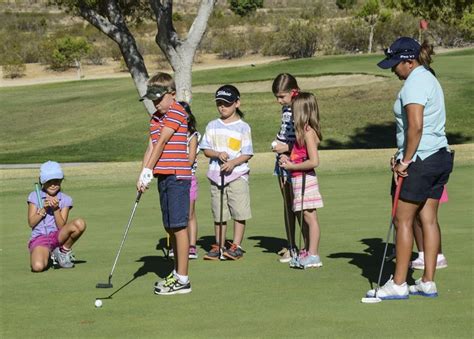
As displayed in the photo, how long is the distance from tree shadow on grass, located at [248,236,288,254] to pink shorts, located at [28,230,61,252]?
79.2 inches

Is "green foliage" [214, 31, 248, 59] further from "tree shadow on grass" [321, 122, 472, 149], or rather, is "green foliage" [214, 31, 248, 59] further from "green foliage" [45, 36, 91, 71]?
"tree shadow on grass" [321, 122, 472, 149]

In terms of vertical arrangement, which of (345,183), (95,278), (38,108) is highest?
(95,278)

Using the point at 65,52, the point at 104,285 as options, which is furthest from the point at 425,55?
the point at 65,52

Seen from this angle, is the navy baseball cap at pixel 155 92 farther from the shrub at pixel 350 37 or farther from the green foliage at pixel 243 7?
the green foliage at pixel 243 7

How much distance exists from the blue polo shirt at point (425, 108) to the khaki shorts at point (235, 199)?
278 cm


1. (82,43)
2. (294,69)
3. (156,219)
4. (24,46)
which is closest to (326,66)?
(294,69)

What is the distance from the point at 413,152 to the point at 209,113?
2769cm

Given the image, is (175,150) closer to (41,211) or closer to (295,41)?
(41,211)

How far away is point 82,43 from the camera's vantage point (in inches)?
2261

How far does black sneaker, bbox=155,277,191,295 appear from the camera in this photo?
8.09 meters

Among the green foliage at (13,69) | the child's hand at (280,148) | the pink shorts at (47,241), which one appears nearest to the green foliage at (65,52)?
the green foliage at (13,69)

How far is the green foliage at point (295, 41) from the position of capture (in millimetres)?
57906

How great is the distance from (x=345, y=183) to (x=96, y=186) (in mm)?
4146

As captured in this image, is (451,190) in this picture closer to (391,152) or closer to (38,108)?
(391,152)
